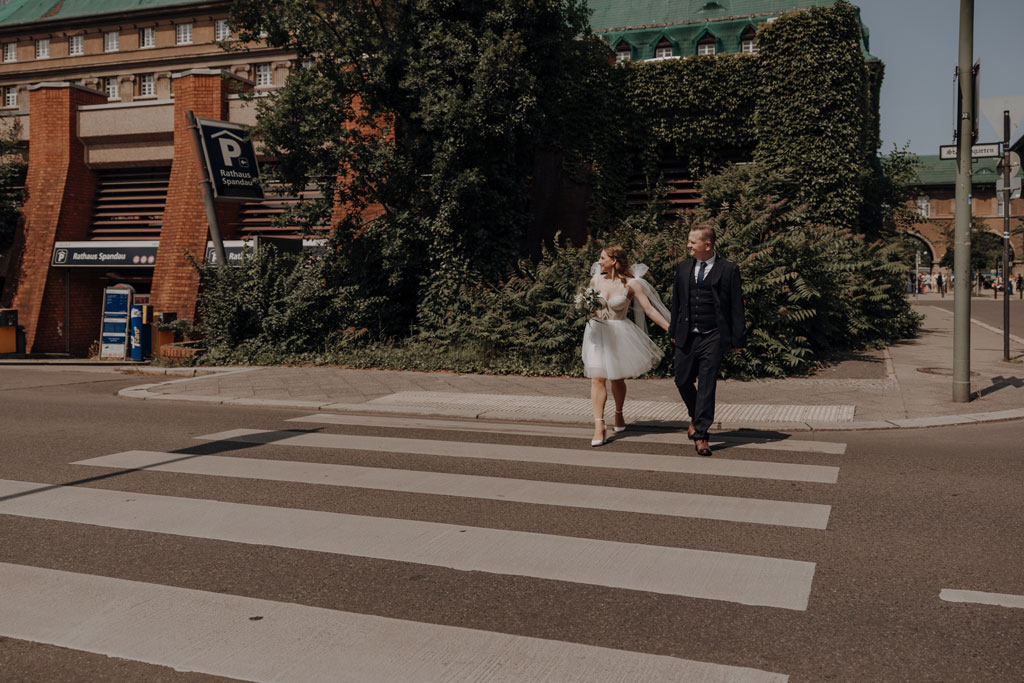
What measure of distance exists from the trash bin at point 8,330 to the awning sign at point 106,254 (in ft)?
5.94

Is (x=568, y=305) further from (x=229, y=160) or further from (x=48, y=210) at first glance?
(x=48, y=210)

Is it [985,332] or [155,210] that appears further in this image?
[155,210]

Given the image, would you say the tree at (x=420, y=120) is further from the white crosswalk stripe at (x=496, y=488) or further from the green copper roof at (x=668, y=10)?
the green copper roof at (x=668, y=10)

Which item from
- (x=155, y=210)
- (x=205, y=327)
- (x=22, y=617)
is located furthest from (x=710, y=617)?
(x=155, y=210)

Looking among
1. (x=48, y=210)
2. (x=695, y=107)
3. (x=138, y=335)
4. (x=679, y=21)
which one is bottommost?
(x=138, y=335)

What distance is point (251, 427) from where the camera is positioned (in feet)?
30.3

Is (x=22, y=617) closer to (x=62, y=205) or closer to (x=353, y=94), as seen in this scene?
(x=353, y=94)

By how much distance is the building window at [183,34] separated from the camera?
195ft

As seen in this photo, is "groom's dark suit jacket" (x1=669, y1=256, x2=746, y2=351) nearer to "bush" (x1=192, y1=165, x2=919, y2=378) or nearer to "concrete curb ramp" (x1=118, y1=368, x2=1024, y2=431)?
"concrete curb ramp" (x1=118, y1=368, x2=1024, y2=431)

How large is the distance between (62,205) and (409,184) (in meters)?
13.1

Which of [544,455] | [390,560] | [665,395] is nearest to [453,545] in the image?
[390,560]

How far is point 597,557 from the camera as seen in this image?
4570mm

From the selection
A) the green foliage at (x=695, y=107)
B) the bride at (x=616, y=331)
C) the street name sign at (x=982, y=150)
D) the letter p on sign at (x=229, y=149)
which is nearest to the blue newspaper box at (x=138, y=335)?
the letter p on sign at (x=229, y=149)

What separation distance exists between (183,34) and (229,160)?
47279mm
